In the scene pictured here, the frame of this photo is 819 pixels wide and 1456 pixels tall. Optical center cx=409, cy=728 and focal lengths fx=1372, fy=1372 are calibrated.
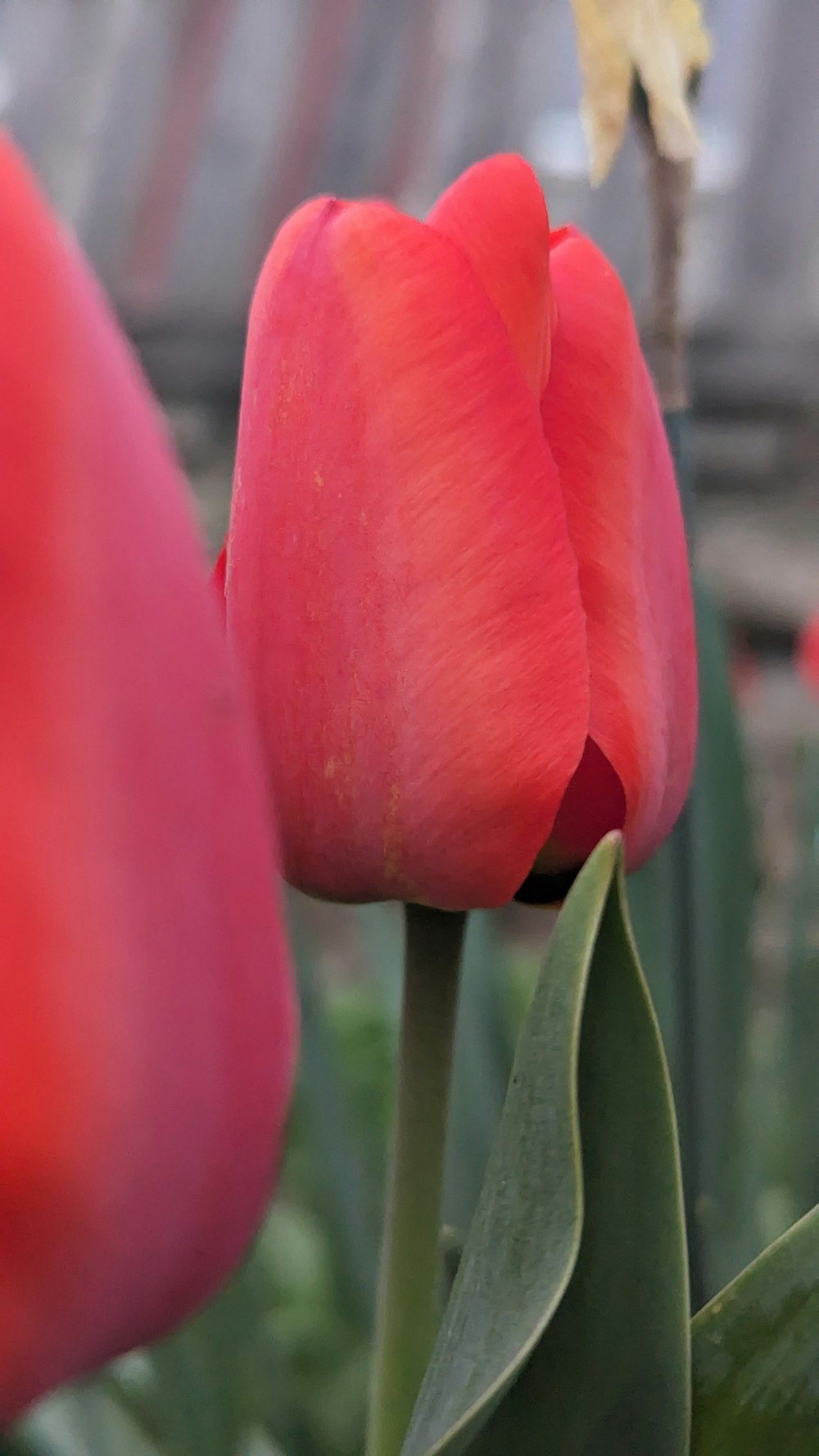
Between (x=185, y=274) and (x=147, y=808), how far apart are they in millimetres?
1625

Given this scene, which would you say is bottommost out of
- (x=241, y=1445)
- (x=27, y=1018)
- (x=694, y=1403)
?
(x=241, y=1445)

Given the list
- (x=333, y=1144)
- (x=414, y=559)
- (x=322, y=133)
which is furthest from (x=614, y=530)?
(x=322, y=133)

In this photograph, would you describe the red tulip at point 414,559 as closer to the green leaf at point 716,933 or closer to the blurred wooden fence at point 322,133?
the green leaf at point 716,933

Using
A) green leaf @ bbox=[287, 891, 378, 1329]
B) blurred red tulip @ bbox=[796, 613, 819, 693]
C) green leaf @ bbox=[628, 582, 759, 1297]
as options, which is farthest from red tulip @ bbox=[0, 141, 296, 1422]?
blurred red tulip @ bbox=[796, 613, 819, 693]

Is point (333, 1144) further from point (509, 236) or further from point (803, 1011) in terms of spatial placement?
point (509, 236)

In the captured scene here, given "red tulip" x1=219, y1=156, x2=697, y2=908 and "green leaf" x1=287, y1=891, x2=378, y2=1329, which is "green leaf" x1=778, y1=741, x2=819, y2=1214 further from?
"red tulip" x1=219, y1=156, x2=697, y2=908

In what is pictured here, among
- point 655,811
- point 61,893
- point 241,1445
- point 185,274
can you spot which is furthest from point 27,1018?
point 185,274

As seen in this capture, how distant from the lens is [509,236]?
17cm

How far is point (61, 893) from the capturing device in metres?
0.09

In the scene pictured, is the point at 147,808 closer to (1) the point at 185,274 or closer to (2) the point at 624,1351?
(2) the point at 624,1351

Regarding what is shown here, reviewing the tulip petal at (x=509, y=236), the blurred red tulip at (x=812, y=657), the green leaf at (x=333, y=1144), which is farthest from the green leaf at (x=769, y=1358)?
the blurred red tulip at (x=812, y=657)

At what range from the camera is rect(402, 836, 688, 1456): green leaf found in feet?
0.49

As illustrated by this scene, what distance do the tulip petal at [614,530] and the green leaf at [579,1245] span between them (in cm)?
3

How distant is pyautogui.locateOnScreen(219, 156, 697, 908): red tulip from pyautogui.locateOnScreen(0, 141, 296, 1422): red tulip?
0.06 m
